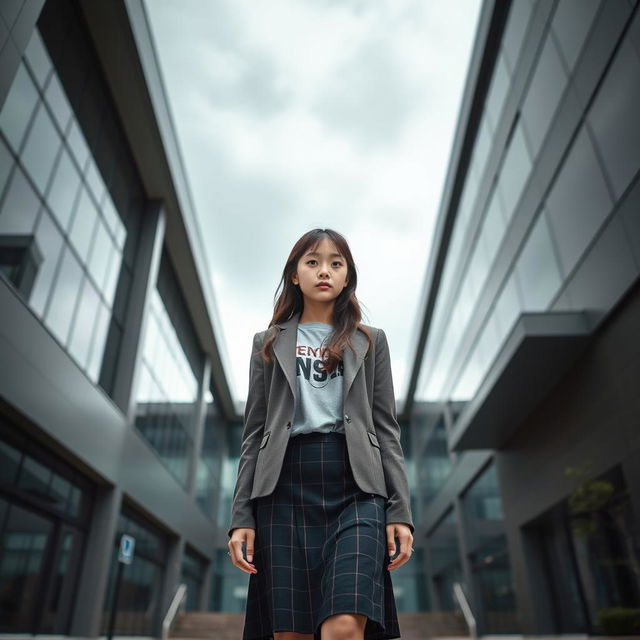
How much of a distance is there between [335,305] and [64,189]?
1090cm

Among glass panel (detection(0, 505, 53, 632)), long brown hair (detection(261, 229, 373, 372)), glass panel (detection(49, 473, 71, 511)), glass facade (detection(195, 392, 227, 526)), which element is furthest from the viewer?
glass facade (detection(195, 392, 227, 526))

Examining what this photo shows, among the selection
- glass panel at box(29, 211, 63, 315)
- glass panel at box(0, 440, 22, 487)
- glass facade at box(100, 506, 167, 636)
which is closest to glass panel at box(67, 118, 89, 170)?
glass panel at box(29, 211, 63, 315)

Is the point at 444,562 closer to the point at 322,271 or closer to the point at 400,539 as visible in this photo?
the point at 400,539

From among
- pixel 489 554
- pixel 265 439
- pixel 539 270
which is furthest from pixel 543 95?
pixel 489 554

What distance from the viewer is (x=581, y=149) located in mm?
9398

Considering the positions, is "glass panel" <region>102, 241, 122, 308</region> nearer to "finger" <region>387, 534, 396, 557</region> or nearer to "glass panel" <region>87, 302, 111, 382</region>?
"glass panel" <region>87, 302, 111, 382</region>

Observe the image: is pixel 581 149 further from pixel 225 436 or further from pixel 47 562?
pixel 225 436

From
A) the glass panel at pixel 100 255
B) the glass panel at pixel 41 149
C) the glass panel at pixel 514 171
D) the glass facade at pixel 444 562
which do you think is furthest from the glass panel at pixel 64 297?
the glass facade at pixel 444 562

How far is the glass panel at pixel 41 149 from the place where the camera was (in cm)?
1019

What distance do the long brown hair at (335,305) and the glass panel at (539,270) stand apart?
906cm

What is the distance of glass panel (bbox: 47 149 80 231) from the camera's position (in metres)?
11.3

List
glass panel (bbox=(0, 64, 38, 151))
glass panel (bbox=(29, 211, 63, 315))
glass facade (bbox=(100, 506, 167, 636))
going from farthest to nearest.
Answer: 1. glass facade (bbox=(100, 506, 167, 636))
2. glass panel (bbox=(29, 211, 63, 315))
3. glass panel (bbox=(0, 64, 38, 151))

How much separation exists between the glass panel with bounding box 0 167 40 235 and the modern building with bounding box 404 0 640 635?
8.50 m

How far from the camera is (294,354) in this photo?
90.6 inches
